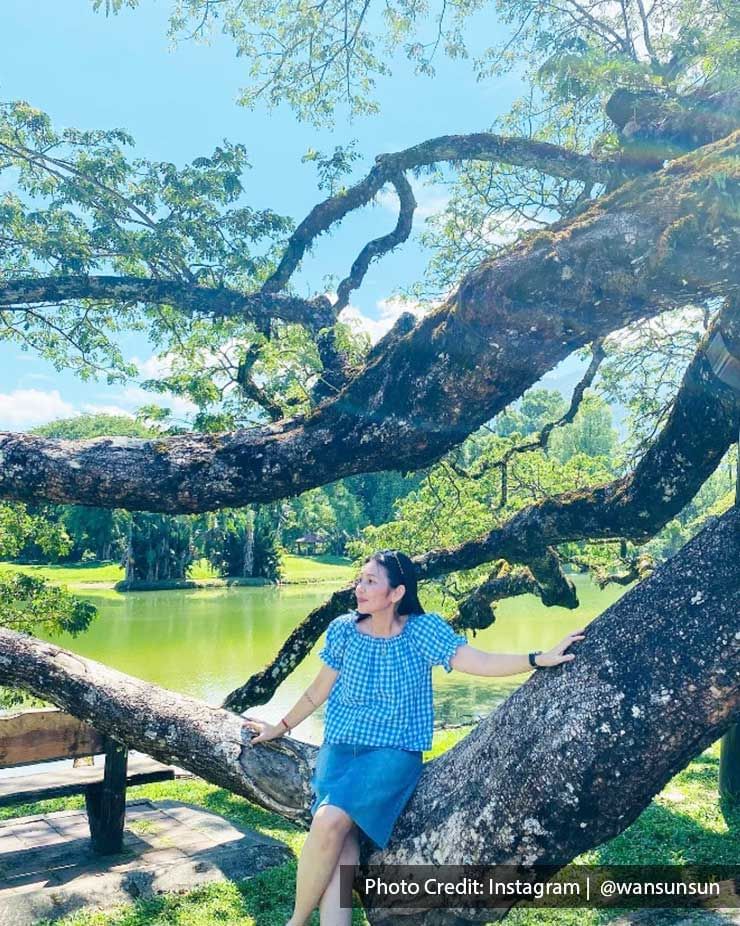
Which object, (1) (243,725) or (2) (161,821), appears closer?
(1) (243,725)

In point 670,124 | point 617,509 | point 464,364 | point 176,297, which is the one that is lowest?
point 617,509

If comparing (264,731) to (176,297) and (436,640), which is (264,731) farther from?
(176,297)

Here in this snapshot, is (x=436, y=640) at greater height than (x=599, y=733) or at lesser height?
greater

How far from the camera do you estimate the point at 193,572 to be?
142 ft

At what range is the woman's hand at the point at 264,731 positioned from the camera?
329 cm

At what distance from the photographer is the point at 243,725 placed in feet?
11.1

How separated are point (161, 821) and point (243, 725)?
3322mm

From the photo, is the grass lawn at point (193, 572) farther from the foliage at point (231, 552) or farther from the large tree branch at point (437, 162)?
the large tree branch at point (437, 162)

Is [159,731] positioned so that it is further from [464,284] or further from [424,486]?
[424,486]

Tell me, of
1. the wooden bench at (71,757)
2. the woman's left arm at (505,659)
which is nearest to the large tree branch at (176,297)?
the wooden bench at (71,757)

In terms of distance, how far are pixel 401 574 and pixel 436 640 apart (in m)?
0.29

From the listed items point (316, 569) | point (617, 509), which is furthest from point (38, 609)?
point (316, 569)

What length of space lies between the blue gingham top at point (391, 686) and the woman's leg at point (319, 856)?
0.30 m

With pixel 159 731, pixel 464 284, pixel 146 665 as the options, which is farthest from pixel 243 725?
pixel 146 665
